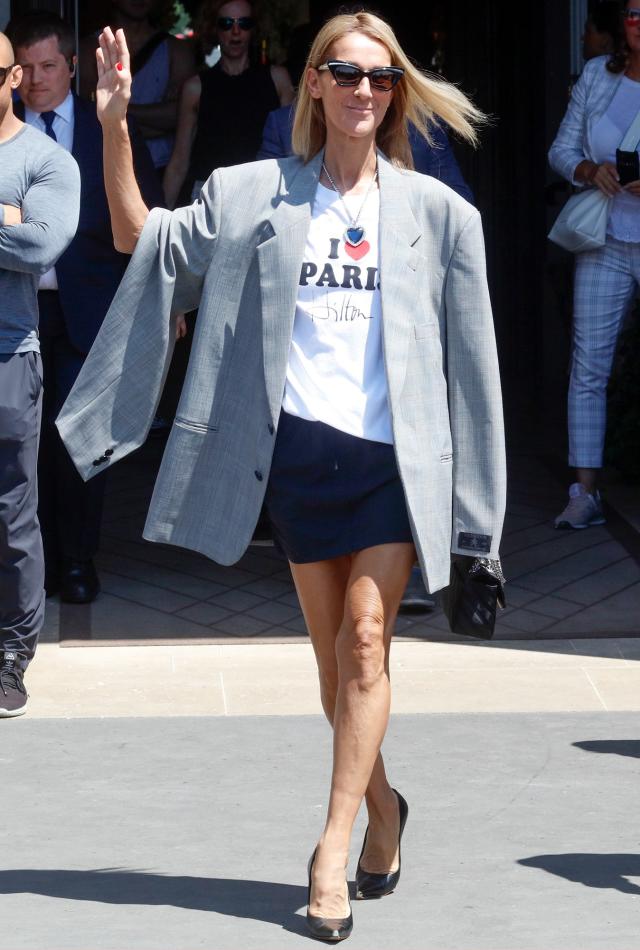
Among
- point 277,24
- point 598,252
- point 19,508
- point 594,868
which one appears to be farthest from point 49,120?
point 277,24

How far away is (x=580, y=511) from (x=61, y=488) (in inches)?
90.9

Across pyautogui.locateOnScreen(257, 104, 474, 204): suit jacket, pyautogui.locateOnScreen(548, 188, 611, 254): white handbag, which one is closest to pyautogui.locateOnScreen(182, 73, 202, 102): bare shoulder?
pyautogui.locateOnScreen(257, 104, 474, 204): suit jacket

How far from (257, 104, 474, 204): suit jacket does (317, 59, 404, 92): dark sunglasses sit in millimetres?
2114

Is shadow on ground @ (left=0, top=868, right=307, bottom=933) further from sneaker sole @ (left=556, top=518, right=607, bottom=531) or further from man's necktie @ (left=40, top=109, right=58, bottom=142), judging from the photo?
sneaker sole @ (left=556, top=518, right=607, bottom=531)

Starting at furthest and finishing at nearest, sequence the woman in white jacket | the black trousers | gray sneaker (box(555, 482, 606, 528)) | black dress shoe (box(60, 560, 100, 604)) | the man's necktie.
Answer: gray sneaker (box(555, 482, 606, 528)) → the woman in white jacket → black dress shoe (box(60, 560, 100, 604)) → the black trousers → the man's necktie

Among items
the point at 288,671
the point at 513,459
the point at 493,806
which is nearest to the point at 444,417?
the point at 493,806

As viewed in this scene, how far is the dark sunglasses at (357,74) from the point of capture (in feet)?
12.4

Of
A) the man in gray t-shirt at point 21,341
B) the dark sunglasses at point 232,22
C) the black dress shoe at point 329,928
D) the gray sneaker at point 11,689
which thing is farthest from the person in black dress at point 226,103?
the black dress shoe at point 329,928

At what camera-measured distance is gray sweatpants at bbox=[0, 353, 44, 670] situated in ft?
17.6

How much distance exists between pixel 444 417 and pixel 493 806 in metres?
1.14

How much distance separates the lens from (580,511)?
7.58 meters

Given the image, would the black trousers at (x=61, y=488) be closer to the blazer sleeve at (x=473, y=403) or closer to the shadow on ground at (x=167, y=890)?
the shadow on ground at (x=167, y=890)

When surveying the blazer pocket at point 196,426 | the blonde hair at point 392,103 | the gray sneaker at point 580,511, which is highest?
the blonde hair at point 392,103

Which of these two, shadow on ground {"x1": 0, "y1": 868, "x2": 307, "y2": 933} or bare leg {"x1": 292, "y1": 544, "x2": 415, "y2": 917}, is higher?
bare leg {"x1": 292, "y1": 544, "x2": 415, "y2": 917}
